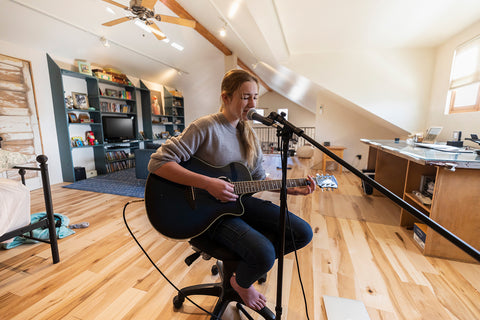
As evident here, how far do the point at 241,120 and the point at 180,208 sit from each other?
57 cm

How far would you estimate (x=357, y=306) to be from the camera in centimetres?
111

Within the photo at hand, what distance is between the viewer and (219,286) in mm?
1079

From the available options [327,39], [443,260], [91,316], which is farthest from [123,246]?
[327,39]

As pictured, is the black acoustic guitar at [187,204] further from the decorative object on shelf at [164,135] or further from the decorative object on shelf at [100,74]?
the decorative object on shelf at [164,135]

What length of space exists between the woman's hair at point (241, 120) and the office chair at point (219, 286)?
1.56ft

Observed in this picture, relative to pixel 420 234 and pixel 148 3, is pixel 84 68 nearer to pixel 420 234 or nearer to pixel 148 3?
pixel 148 3

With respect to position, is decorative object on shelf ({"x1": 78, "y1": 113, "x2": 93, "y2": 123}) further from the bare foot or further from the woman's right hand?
the bare foot

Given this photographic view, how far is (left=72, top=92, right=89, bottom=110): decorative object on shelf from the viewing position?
3.83 m

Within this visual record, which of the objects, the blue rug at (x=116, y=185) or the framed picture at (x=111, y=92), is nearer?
the blue rug at (x=116, y=185)

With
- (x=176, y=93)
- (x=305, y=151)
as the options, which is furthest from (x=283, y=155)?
(x=176, y=93)

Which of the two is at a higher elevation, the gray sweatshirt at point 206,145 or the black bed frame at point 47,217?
the gray sweatshirt at point 206,145

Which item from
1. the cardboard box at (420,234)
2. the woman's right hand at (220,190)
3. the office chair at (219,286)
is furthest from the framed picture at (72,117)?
the cardboard box at (420,234)

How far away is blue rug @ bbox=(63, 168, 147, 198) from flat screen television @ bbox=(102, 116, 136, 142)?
0.86m

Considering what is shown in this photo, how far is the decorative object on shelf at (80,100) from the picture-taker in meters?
3.83
